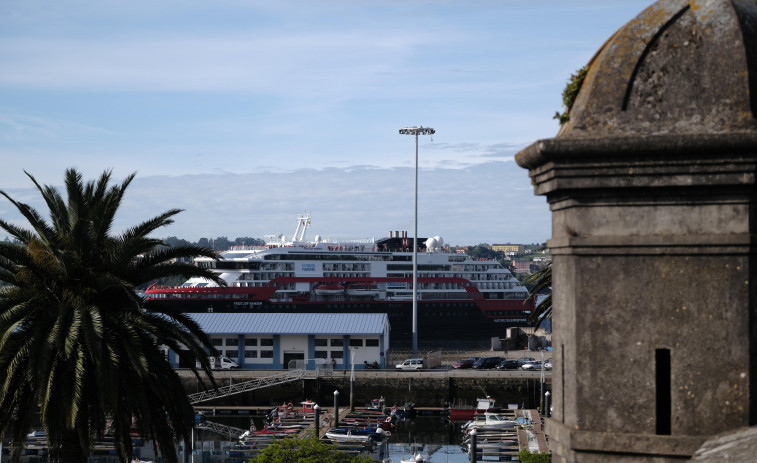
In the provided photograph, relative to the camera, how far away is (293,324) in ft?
228

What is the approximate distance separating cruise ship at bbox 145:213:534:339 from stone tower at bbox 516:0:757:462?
8852 cm

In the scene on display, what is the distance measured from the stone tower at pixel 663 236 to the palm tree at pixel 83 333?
36.1 feet

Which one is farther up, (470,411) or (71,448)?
(71,448)

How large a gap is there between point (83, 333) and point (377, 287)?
268ft

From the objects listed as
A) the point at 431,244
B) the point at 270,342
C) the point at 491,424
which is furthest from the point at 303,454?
the point at 431,244

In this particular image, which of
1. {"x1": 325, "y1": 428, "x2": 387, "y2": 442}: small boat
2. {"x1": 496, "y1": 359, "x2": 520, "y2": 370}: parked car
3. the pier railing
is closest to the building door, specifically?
the pier railing

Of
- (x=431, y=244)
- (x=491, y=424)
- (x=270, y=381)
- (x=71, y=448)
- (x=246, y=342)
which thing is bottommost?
(x=491, y=424)

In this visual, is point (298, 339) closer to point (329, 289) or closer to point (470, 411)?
point (470, 411)

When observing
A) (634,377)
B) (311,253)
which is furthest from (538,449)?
(311,253)

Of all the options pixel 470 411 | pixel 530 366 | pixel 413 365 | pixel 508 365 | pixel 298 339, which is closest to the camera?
pixel 470 411

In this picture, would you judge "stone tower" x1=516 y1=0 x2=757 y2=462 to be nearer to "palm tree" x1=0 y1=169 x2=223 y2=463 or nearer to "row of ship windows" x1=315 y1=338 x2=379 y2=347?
"palm tree" x1=0 y1=169 x2=223 y2=463

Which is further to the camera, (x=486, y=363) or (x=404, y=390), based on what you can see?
(x=486, y=363)

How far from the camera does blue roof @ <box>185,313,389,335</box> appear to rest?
67938 millimetres

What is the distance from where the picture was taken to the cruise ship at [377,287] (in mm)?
93938
